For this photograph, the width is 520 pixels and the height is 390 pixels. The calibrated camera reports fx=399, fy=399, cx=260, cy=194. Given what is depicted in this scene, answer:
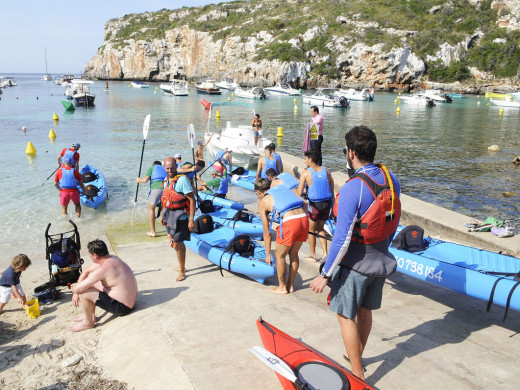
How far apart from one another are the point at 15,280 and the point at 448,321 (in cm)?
601

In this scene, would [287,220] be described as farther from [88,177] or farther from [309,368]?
[88,177]

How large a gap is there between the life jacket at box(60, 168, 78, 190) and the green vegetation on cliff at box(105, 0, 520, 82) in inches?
2635

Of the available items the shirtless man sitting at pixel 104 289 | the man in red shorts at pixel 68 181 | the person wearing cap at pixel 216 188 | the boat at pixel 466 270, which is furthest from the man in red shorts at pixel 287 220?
the man in red shorts at pixel 68 181

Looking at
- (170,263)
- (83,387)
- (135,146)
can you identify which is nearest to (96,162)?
(135,146)

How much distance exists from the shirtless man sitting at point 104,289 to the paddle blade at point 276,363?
2.34m

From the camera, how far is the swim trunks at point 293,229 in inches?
211

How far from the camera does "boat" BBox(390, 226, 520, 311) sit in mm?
4793

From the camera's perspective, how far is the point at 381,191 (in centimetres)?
329

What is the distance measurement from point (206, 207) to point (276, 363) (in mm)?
6235

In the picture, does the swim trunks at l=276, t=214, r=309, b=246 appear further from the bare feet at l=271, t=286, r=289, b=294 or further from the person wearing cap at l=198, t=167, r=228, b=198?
the person wearing cap at l=198, t=167, r=228, b=198

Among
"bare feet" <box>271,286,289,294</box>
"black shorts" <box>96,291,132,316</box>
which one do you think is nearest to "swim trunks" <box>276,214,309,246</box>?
"bare feet" <box>271,286,289,294</box>

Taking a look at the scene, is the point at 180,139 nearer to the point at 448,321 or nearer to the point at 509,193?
the point at 509,193

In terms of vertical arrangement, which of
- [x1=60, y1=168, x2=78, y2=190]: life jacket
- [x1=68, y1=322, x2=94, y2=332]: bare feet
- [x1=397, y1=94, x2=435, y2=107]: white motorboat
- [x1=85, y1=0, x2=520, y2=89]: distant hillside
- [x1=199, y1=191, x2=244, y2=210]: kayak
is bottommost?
[x1=68, y1=322, x2=94, y2=332]: bare feet

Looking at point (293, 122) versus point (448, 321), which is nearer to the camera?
point (448, 321)
